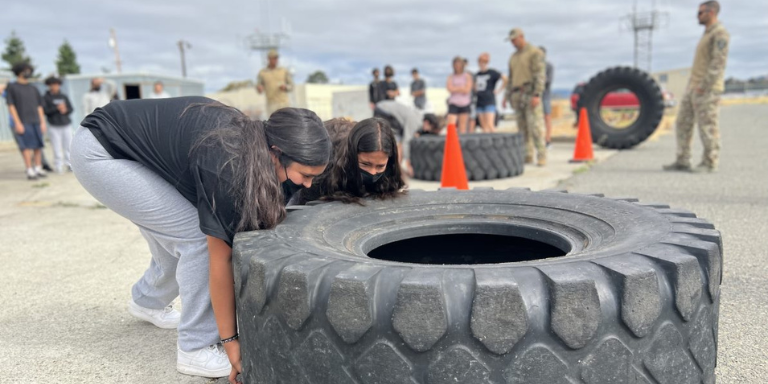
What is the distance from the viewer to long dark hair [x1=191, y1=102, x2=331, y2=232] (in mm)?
1711

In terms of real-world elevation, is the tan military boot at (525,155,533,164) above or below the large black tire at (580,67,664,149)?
below

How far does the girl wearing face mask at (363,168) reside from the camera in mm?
2525

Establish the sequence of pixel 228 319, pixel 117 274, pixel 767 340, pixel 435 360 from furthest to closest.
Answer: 1. pixel 117 274
2. pixel 767 340
3. pixel 228 319
4. pixel 435 360

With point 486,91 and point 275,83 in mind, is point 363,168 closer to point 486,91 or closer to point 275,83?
point 275,83

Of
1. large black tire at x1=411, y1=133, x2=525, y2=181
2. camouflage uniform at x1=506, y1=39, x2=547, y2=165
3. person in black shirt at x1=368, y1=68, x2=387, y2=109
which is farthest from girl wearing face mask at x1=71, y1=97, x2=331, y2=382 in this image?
person in black shirt at x1=368, y1=68, x2=387, y2=109

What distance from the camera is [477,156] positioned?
6.39 metres

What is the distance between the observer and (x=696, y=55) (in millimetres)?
6246

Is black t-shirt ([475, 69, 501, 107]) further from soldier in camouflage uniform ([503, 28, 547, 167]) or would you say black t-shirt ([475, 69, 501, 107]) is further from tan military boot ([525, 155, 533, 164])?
tan military boot ([525, 155, 533, 164])

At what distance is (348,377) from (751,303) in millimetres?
2228

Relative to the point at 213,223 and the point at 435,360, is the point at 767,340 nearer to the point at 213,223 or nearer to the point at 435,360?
the point at 435,360

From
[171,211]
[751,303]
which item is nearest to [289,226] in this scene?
[171,211]

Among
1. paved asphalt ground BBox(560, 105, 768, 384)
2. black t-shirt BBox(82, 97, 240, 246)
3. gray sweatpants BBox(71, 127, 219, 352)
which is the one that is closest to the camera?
black t-shirt BBox(82, 97, 240, 246)

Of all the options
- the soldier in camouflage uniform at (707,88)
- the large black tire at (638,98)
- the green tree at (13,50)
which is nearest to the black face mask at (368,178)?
the soldier in camouflage uniform at (707,88)

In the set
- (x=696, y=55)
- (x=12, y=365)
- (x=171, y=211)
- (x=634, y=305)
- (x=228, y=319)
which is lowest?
(x=12, y=365)
